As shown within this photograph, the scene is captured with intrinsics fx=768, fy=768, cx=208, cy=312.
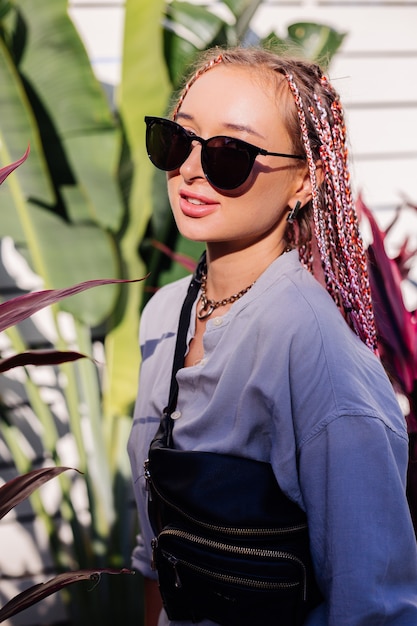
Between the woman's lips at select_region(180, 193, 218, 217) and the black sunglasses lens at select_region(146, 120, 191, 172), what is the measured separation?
0.18 feet

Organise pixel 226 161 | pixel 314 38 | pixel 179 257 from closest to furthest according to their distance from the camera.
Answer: pixel 226 161
pixel 179 257
pixel 314 38

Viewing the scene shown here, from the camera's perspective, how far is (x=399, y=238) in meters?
2.95

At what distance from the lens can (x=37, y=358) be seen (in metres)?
0.94

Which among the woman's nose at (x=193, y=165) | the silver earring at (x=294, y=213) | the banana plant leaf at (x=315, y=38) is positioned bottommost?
the silver earring at (x=294, y=213)

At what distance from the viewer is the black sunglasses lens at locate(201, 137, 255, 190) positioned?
0.98 m

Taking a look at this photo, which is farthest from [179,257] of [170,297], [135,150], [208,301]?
[208,301]

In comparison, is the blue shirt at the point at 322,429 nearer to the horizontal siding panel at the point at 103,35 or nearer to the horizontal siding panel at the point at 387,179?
the horizontal siding panel at the point at 103,35

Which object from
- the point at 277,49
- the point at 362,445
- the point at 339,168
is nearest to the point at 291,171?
the point at 339,168

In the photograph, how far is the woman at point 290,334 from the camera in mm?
868

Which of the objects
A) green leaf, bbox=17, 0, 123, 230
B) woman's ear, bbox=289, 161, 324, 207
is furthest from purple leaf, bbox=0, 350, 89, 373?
green leaf, bbox=17, 0, 123, 230

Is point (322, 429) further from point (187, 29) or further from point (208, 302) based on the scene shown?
point (187, 29)

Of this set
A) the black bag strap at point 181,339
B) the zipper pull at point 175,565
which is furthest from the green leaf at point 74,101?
the zipper pull at point 175,565

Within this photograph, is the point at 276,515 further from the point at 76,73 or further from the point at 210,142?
the point at 76,73

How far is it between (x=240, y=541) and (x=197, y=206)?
44 centimetres
